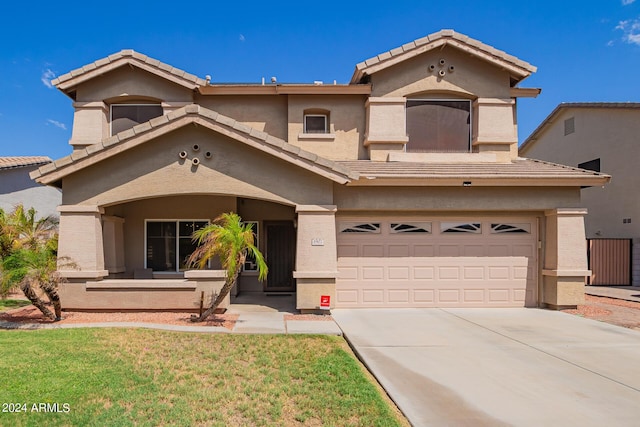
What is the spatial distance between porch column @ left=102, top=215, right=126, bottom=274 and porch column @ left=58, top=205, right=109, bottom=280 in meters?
0.48

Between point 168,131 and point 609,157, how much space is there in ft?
63.2

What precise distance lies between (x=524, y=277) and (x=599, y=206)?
11.2 metres

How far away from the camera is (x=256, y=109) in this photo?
539 inches

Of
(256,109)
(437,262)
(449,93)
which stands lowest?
(437,262)

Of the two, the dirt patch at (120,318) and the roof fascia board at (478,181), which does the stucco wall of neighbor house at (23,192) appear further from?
the roof fascia board at (478,181)

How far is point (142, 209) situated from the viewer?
1255cm

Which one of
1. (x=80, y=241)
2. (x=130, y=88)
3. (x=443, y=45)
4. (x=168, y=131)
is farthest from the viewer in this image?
(x=130, y=88)

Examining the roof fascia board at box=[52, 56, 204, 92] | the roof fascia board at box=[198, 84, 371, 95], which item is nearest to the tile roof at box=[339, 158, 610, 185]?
the roof fascia board at box=[198, 84, 371, 95]

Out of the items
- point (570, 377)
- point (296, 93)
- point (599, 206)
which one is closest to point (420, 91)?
point (296, 93)

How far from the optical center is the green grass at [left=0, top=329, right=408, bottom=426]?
470cm

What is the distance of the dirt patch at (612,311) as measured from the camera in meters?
10.0

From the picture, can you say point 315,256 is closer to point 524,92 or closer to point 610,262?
point 524,92

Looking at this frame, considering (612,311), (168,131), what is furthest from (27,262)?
(612,311)

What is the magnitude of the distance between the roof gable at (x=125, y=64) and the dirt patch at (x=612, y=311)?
13.3 metres
